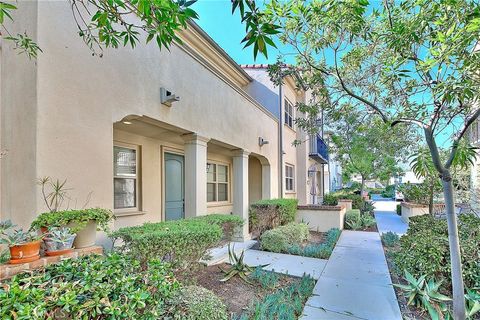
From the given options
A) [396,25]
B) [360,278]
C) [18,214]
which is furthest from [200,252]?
[396,25]

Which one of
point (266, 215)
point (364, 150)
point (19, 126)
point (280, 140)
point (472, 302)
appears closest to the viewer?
point (19, 126)

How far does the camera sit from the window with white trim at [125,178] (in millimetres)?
6586

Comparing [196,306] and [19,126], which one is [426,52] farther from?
[19,126]

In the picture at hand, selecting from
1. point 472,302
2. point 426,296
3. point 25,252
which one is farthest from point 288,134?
point 25,252

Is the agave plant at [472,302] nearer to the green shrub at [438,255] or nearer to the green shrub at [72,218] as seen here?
the green shrub at [438,255]

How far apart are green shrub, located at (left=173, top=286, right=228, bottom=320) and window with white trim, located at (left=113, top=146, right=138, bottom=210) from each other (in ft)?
12.2

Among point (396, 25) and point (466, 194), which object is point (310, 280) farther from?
point (396, 25)

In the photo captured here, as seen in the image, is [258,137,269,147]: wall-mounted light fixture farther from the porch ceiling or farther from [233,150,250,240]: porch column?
the porch ceiling

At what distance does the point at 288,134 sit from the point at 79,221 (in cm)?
1263

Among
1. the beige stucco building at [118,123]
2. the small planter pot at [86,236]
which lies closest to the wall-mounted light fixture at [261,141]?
the beige stucco building at [118,123]

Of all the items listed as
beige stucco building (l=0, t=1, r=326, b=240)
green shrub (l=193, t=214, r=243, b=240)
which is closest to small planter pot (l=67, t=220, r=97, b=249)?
beige stucco building (l=0, t=1, r=326, b=240)

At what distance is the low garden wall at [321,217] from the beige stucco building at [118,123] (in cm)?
340

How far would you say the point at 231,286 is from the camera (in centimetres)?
517

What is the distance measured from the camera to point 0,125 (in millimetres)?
3832
